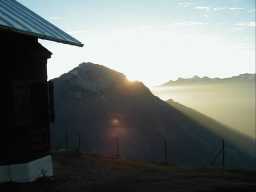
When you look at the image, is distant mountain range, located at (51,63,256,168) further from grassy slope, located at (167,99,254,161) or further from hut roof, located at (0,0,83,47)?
hut roof, located at (0,0,83,47)

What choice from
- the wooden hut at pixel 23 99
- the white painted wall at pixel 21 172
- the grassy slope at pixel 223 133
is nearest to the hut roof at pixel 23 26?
the wooden hut at pixel 23 99

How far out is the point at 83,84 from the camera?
8144 centimetres

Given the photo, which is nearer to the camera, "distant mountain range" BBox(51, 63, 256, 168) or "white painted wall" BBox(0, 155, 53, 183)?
"white painted wall" BBox(0, 155, 53, 183)

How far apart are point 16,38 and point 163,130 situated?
6134 cm

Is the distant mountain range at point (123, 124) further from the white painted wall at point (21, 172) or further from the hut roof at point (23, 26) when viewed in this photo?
the hut roof at point (23, 26)

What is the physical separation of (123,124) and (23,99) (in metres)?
60.3

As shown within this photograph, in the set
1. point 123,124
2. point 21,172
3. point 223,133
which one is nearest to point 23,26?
point 21,172

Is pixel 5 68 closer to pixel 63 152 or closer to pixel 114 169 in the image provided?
pixel 114 169

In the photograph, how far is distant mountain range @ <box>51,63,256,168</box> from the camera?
63.6 m

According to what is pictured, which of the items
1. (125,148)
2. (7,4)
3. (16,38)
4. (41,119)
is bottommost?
(125,148)

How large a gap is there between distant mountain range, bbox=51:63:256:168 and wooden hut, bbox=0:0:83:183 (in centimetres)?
4428

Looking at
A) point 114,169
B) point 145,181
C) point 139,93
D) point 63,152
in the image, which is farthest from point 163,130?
point 145,181

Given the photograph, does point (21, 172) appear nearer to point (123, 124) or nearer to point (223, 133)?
point (123, 124)

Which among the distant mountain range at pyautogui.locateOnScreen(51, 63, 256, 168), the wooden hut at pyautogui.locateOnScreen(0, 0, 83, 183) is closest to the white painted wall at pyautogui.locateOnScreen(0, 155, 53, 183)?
the wooden hut at pyautogui.locateOnScreen(0, 0, 83, 183)
